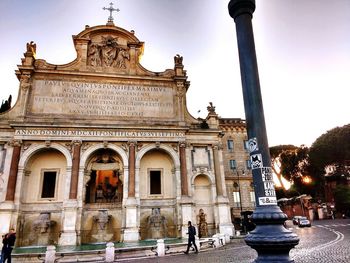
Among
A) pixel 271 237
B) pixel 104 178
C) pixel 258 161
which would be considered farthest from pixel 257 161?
pixel 104 178

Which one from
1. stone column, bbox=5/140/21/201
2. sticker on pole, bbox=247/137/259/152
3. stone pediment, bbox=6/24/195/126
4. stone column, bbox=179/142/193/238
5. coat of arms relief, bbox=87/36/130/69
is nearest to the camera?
sticker on pole, bbox=247/137/259/152

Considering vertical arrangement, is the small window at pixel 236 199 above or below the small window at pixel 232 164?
below

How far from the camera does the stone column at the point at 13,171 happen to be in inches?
778

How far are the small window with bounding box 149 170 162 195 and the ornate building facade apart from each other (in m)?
0.09

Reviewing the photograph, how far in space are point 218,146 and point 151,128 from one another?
685cm

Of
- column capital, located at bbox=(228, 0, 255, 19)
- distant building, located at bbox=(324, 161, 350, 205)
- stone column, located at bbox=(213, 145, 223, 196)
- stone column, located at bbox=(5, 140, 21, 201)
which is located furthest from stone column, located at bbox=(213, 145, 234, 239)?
distant building, located at bbox=(324, 161, 350, 205)

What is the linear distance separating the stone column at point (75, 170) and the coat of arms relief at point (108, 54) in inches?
328

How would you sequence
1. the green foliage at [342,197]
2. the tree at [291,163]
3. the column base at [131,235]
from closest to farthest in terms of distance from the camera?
the column base at [131,235] → the green foliage at [342,197] → the tree at [291,163]

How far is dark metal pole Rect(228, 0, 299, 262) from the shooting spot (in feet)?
10.0

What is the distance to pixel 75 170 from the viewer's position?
21297 mm

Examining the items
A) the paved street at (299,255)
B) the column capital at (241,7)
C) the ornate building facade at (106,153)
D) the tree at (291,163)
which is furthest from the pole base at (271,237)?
the tree at (291,163)

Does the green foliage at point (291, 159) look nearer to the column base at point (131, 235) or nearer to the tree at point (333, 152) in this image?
the tree at point (333, 152)

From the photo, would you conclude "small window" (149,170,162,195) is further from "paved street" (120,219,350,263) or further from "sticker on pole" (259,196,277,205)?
"sticker on pole" (259,196,277,205)

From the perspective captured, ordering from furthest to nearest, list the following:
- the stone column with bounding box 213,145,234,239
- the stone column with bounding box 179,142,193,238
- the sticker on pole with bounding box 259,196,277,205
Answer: the stone column with bounding box 213,145,234,239 → the stone column with bounding box 179,142,193,238 → the sticker on pole with bounding box 259,196,277,205
